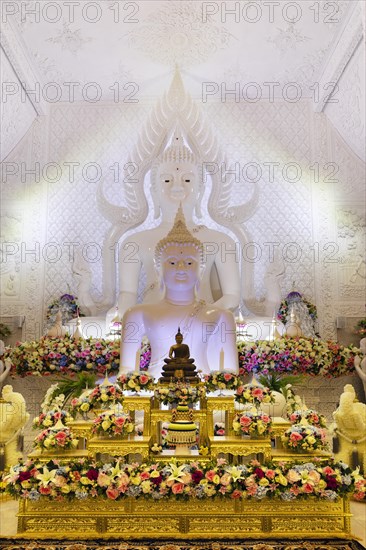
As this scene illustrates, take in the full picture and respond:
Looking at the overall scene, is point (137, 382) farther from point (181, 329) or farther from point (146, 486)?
point (181, 329)

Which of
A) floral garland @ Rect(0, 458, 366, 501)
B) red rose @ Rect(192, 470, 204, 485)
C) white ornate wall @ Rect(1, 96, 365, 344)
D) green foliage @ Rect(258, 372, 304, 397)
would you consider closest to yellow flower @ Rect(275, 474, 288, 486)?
floral garland @ Rect(0, 458, 366, 501)

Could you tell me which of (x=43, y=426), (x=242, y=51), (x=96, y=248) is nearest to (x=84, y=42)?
(x=242, y=51)

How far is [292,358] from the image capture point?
15.4ft

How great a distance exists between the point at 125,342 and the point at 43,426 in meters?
1.27

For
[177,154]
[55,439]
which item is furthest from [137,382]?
[177,154]

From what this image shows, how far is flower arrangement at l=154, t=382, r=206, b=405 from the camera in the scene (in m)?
2.98

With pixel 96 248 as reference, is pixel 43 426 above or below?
below

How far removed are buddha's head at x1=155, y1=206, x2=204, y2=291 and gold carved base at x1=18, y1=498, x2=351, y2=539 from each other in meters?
2.19

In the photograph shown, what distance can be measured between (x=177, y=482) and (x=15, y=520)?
1.08 metres

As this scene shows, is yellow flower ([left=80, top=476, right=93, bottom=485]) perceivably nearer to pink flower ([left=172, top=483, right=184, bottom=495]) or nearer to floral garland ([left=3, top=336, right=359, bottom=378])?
pink flower ([left=172, top=483, right=184, bottom=495])

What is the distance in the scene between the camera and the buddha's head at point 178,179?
601 cm

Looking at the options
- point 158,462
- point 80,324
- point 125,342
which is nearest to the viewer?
point 158,462

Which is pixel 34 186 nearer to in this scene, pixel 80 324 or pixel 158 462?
pixel 80 324

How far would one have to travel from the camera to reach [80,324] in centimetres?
547
